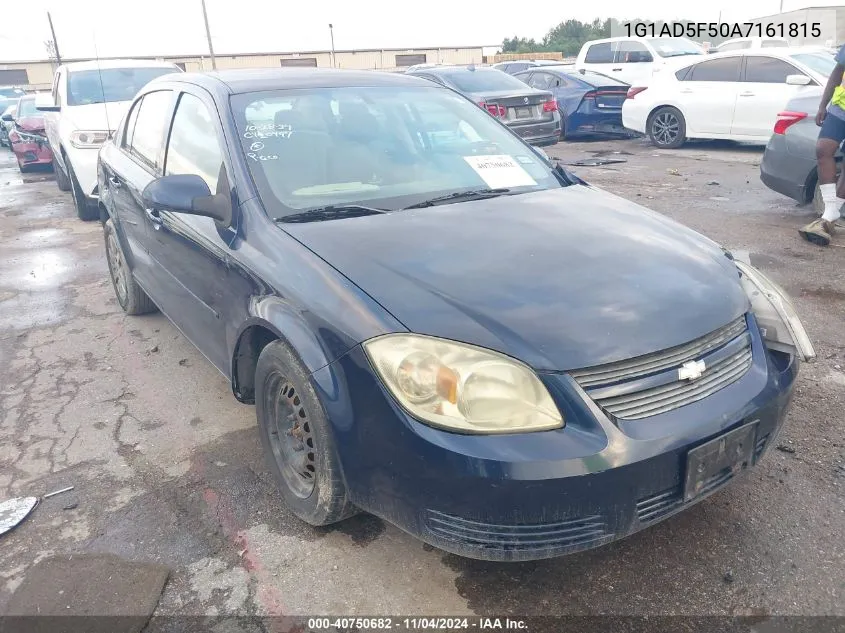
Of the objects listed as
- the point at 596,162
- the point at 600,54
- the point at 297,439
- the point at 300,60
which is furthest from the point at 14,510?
the point at 300,60

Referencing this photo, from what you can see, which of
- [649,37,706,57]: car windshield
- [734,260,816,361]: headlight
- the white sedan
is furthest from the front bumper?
[649,37,706,57]: car windshield

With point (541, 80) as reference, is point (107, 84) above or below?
above

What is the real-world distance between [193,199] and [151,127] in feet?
4.95

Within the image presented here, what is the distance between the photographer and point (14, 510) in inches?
111

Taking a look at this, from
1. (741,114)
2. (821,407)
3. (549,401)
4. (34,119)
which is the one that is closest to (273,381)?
(549,401)

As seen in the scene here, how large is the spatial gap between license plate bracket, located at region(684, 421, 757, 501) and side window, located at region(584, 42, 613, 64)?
16.3 m

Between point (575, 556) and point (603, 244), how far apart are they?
1130 millimetres

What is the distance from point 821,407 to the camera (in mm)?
3299

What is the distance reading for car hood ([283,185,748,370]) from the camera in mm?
2047

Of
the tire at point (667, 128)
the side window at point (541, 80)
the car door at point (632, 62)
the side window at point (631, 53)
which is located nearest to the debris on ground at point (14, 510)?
the tire at point (667, 128)

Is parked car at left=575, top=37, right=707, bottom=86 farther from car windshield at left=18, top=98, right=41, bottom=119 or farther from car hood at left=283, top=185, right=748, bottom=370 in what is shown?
car hood at left=283, top=185, right=748, bottom=370

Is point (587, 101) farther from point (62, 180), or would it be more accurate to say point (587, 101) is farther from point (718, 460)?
point (718, 460)

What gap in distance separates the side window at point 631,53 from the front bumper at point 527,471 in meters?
15.9

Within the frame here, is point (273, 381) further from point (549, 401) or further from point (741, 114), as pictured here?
point (741, 114)
